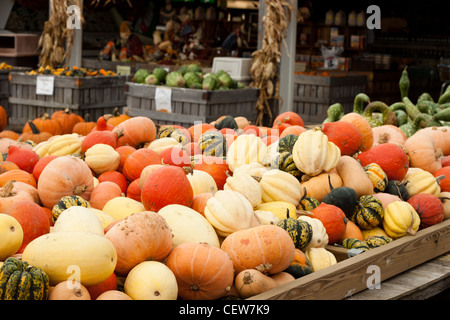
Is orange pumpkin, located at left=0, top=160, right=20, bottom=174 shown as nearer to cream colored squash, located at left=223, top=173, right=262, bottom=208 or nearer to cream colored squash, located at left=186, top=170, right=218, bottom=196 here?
cream colored squash, located at left=186, top=170, right=218, bottom=196

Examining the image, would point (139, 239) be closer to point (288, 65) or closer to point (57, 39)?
point (288, 65)

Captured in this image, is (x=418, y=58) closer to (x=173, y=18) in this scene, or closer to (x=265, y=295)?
(x=173, y=18)

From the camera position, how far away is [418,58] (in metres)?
13.1

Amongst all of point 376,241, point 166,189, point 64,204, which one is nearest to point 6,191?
point 64,204

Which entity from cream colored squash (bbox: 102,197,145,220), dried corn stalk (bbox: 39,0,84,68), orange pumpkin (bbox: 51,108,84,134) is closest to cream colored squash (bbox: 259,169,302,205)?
cream colored squash (bbox: 102,197,145,220)

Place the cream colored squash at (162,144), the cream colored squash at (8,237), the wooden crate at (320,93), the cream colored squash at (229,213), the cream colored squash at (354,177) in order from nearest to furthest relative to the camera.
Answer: the cream colored squash at (8,237)
the cream colored squash at (229,213)
the cream colored squash at (354,177)
the cream colored squash at (162,144)
the wooden crate at (320,93)

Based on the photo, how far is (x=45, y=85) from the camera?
24.9 ft

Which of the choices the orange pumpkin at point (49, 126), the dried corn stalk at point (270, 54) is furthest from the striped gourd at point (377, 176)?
the dried corn stalk at point (270, 54)

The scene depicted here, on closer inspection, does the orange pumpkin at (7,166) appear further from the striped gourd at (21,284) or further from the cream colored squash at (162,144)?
the striped gourd at (21,284)

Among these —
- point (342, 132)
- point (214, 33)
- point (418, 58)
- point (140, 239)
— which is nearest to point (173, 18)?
point (214, 33)

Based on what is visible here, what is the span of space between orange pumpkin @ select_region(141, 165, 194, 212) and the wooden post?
523 centimetres

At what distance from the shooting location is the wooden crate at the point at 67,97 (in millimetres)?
7438

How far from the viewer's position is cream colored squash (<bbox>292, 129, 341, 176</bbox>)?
2.93 metres

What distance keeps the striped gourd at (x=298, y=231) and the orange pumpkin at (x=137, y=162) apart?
88cm
